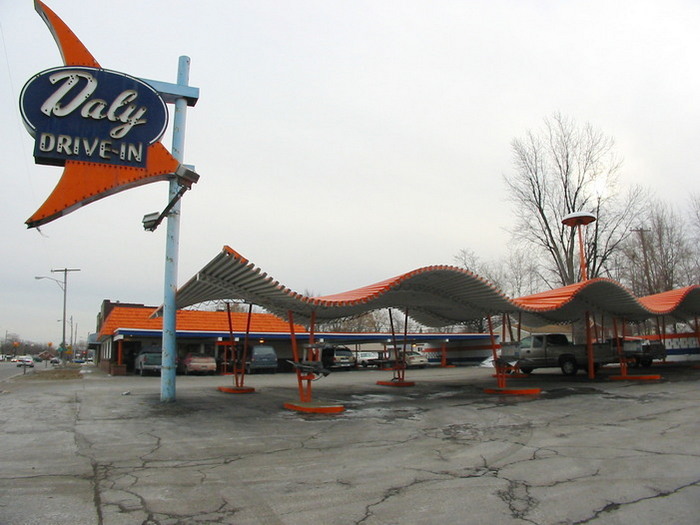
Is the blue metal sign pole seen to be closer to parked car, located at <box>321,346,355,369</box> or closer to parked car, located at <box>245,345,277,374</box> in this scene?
parked car, located at <box>245,345,277,374</box>

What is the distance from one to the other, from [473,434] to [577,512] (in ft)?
13.6

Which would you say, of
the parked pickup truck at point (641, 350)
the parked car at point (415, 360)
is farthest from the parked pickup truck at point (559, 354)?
the parked car at point (415, 360)

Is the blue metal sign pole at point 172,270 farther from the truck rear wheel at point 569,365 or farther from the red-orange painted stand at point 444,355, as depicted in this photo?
the red-orange painted stand at point 444,355

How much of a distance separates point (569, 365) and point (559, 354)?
0.65m

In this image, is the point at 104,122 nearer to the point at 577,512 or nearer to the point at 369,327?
the point at 577,512

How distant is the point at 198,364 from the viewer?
27406 mm

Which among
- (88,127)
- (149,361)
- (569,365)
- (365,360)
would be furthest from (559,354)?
(149,361)

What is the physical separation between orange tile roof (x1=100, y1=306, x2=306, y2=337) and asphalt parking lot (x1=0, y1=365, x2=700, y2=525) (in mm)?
16855

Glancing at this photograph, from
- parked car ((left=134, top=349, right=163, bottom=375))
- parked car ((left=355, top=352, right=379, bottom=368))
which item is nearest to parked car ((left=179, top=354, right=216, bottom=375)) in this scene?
parked car ((left=134, top=349, right=163, bottom=375))

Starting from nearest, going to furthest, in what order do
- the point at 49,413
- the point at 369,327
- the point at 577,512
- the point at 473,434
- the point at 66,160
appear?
the point at 577,512 < the point at 66,160 < the point at 473,434 < the point at 49,413 < the point at 369,327

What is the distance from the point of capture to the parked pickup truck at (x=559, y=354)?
70.2 feet

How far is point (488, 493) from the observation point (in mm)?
5426

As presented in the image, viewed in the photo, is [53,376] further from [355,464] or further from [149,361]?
[355,464]

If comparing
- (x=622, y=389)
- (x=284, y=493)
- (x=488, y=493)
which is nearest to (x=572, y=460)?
(x=488, y=493)
